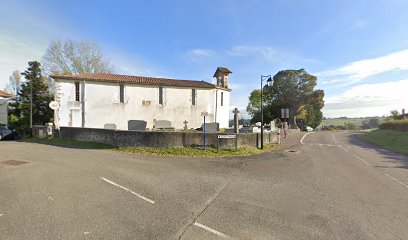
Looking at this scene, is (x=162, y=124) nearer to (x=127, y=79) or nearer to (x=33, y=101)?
(x=127, y=79)

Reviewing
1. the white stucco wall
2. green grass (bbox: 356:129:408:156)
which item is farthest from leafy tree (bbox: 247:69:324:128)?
the white stucco wall

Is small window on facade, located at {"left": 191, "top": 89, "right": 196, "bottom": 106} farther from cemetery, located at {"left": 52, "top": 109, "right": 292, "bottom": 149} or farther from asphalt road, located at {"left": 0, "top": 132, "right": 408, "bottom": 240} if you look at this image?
asphalt road, located at {"left": 0, "top": 132, "right": 408, "bottom": 240}

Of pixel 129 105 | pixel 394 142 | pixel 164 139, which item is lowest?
pixel 394 142

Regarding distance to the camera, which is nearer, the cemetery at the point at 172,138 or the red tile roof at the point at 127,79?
the cemetery at the point at 172,138

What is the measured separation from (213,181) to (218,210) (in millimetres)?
2364

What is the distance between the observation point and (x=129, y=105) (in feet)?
84.8

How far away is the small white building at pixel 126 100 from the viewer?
2356 centimetres

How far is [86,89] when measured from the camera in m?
24.1

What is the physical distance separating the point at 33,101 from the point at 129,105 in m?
14.6

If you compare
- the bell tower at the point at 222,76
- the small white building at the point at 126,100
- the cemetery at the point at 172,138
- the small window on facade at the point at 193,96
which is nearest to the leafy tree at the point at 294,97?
the bell tower at the point at 222,76

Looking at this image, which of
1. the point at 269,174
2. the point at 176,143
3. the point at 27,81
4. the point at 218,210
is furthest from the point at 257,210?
the point at 27,81

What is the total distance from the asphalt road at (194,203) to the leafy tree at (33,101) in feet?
82.5

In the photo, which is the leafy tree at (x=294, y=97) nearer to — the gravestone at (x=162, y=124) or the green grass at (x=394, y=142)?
the green grass at (x=394, y=142)

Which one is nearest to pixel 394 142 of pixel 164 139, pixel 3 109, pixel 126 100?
pixel 164 139
